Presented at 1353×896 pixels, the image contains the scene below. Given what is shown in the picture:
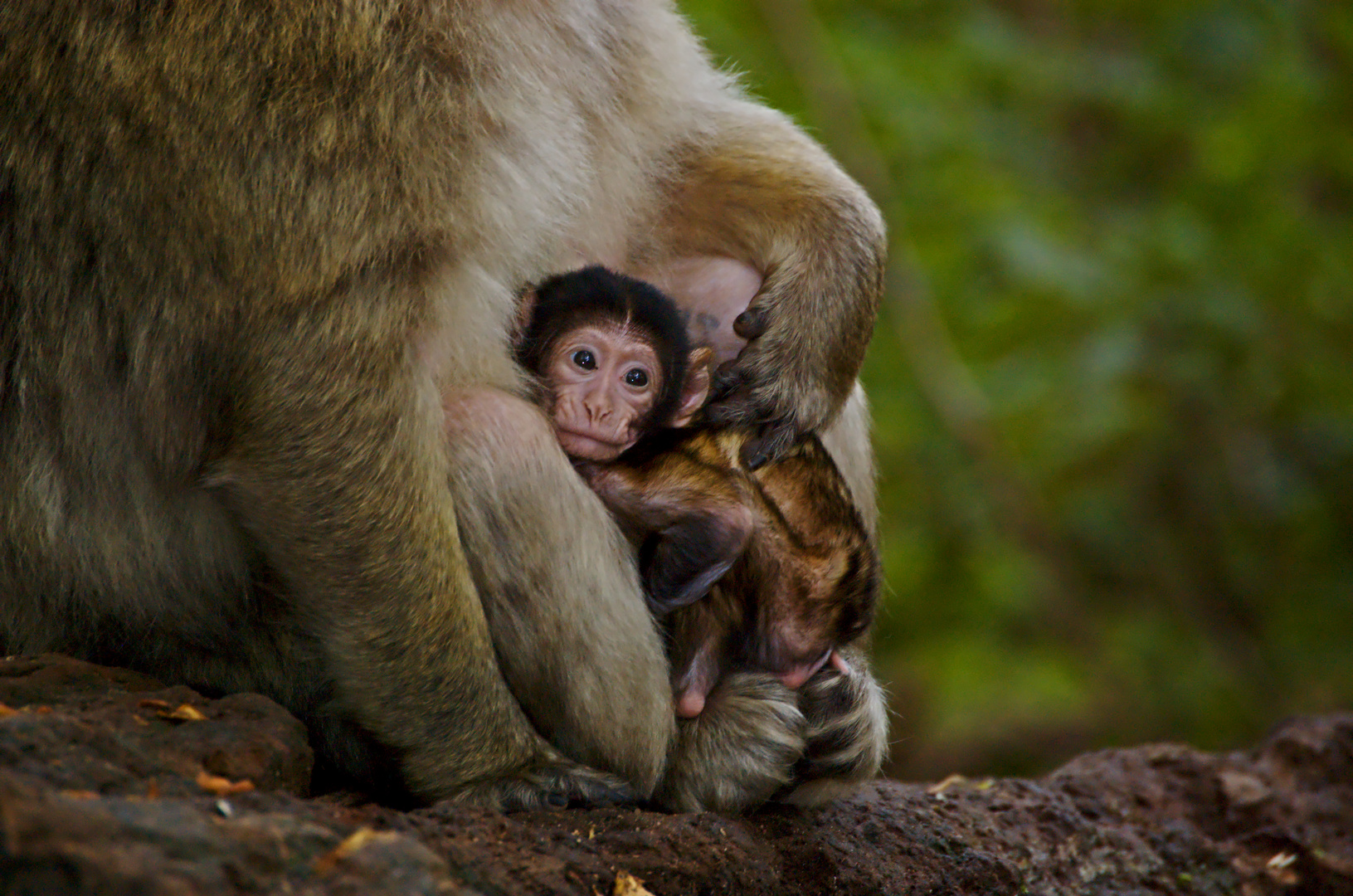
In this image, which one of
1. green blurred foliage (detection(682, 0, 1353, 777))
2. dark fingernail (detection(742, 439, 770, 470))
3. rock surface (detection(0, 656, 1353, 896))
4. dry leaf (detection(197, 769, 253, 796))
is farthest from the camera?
green blurred foliage (detection(682, 0, 1353, 777))

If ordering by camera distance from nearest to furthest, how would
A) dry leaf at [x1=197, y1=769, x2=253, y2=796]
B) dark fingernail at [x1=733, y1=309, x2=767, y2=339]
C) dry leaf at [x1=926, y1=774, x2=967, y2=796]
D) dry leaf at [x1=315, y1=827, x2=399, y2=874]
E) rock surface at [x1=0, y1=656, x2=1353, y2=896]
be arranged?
rock surface at [x1=0, y1=656, x2=1353, y2=896]
dry leaf at [x1=315, y1=827, x2=399, y2=874]
dry leaf at [x1=197, y1=769, x2=253, y2=796]
dark fingernail at [x1=733, y1=309, x2=767, y2=339]
dry leaf at [x1=926, y1=774, x2=967, y2=796]

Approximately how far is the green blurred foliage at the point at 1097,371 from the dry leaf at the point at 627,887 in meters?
3.41

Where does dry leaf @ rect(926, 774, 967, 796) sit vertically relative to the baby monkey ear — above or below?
below

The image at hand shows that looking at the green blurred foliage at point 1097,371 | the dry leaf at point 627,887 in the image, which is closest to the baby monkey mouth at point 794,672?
the dry leaf at point 627,887

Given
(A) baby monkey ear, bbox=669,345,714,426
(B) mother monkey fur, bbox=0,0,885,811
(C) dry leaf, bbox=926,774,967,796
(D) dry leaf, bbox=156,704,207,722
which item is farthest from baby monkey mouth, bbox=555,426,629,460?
(C) dry leaf, bbox=926,774,967,796

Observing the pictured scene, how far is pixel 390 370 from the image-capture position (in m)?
2.42

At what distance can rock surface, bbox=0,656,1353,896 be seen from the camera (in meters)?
1.69

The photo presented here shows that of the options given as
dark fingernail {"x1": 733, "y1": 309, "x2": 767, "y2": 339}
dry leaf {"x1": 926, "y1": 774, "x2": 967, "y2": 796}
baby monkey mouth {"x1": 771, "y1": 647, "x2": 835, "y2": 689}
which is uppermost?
dark fingernail {"x1": 733, "y1": 309, "x2": 767, "y2": 339}

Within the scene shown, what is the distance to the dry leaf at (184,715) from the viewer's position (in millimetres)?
2312

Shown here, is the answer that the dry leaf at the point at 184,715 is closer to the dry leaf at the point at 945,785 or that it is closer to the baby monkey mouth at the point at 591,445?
the baby monkey mouth at the point at 591,445

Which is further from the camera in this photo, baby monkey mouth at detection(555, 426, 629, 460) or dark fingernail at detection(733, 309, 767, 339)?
dark fingernail at detection(733, 309, 767, 339)

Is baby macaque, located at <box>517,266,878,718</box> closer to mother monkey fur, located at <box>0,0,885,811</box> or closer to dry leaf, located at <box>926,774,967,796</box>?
mother monkey fur, located at <box>0,0,885,811</box>

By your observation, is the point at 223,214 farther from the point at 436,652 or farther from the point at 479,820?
the point at 479,820

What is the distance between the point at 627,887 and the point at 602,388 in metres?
1.15
